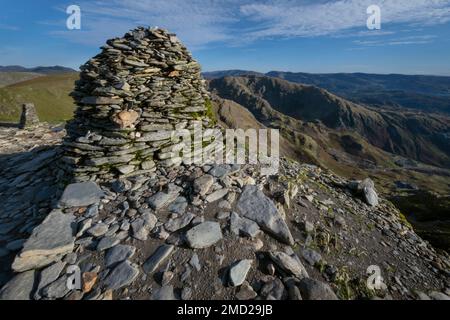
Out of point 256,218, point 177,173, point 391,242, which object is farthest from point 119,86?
point 391,242

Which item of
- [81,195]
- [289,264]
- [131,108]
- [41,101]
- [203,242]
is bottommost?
[289,264]

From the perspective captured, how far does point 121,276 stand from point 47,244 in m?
2.03

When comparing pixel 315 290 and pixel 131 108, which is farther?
pixel 131 108

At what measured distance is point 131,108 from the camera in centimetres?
848

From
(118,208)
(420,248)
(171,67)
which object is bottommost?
(420,248)

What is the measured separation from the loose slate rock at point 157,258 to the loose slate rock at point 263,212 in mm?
2312

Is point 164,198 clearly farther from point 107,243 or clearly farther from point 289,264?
point 289,264

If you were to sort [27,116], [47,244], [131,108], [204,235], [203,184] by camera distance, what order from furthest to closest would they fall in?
[27,116] < [131,108] < [203,184] < [204,235] < [47,244]

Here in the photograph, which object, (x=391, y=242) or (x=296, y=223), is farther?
(x=391, y=242)

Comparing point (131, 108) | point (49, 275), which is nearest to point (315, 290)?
point (49, 275)

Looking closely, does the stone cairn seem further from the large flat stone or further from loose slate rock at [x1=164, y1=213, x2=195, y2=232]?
loose slate rock at [x1=164, y1=213, x2=195, y2=232]

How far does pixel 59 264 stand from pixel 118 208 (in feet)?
6.18

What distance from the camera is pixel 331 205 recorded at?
9305mm
